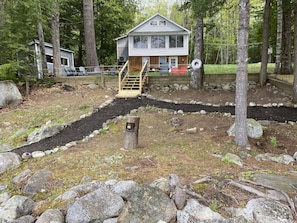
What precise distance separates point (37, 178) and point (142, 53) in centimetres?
1707

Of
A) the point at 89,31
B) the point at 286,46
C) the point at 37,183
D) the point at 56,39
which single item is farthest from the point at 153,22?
the point at 37,183

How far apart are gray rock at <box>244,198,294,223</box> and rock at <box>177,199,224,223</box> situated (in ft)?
1.05

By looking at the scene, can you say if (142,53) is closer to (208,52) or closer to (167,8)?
(208,52)

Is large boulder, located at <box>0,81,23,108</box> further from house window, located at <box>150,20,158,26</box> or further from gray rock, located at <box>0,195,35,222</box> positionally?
house window, located at <box>150,20,158,26</box>

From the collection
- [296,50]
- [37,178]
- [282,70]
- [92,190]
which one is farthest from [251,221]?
[282,70]

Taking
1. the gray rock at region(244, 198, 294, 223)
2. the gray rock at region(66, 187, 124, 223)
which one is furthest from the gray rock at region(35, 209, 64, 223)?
the gray rock at region(244, 198, 294, 223)

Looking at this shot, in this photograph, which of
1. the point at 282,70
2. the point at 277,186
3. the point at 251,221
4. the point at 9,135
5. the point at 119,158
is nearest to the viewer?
the point at 251,221

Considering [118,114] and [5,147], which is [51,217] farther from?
[118,114]

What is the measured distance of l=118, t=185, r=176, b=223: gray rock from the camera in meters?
2.43

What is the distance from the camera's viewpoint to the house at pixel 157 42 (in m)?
19.0

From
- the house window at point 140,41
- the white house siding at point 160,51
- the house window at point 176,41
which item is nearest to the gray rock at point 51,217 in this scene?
the white house siding at point 160,51

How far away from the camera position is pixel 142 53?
19.5 metres

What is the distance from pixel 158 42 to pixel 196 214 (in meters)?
18.3

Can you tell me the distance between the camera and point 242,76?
438 cm
